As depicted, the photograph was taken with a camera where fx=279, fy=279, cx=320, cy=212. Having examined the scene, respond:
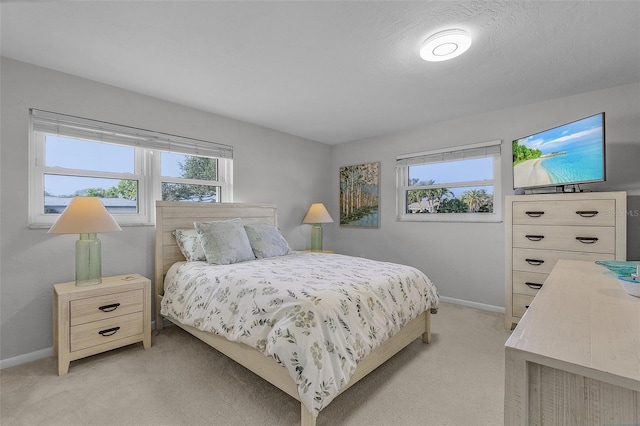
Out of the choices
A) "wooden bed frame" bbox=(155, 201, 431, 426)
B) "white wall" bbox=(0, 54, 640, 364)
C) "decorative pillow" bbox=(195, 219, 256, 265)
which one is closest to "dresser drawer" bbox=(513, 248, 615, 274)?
"white wall" bbox=(0, 54, 640, 364)

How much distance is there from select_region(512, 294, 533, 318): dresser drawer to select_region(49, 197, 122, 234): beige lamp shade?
361cm

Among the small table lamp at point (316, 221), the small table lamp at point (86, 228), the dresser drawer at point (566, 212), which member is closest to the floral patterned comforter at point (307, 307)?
the small table lamp at point (86, 228)

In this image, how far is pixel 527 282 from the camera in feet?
8.59

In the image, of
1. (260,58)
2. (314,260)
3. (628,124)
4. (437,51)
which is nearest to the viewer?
(437,51)

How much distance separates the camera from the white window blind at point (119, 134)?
2283 mm

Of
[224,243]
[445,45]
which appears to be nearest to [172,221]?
[224,243]

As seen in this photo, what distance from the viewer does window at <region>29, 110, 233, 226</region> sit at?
2312mm

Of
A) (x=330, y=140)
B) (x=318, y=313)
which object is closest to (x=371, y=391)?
(x=318, y=313)

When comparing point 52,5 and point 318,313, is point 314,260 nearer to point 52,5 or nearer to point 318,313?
point 318,313

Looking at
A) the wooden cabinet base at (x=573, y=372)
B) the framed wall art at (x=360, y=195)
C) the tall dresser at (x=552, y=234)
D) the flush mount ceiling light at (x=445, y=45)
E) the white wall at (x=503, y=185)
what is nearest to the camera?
the wooden cabinet base at (x=573, y=372)

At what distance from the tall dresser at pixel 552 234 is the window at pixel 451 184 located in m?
0.61

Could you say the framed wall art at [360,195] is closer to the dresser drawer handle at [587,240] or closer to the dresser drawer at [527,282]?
the dresser drawer at [527,282]

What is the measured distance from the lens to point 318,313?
1.49 m

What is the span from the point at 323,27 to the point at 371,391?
2.34m
